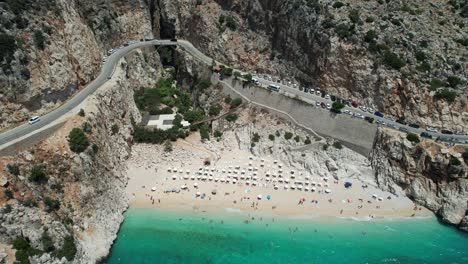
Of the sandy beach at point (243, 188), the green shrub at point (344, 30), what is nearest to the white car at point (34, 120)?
the sandy beach at point (243, 188)

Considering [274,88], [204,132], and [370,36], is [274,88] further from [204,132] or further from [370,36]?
[370,36]

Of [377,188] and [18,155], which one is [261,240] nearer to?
[377,188]

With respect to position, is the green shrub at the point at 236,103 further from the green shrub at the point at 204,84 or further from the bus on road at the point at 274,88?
the green shrub at the point at 204,84

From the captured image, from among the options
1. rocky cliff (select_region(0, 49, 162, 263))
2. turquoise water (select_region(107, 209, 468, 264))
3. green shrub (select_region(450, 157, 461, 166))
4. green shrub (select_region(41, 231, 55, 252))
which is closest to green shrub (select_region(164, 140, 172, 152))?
rocky cliff (select_region(0, 49, 162, 263))

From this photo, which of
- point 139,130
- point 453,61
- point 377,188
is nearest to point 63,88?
point 139,130

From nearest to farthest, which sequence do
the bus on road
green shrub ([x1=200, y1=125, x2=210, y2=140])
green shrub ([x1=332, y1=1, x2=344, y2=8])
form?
green shrub ([x1=200, y1=125, x2=210, y2=140]), the bus on road, green shrub ([x1=332, y1=1, x2=344, y2=8])

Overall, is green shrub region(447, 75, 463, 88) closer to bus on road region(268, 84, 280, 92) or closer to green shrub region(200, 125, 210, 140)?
bus on road region(268, 84, 280, 92)
